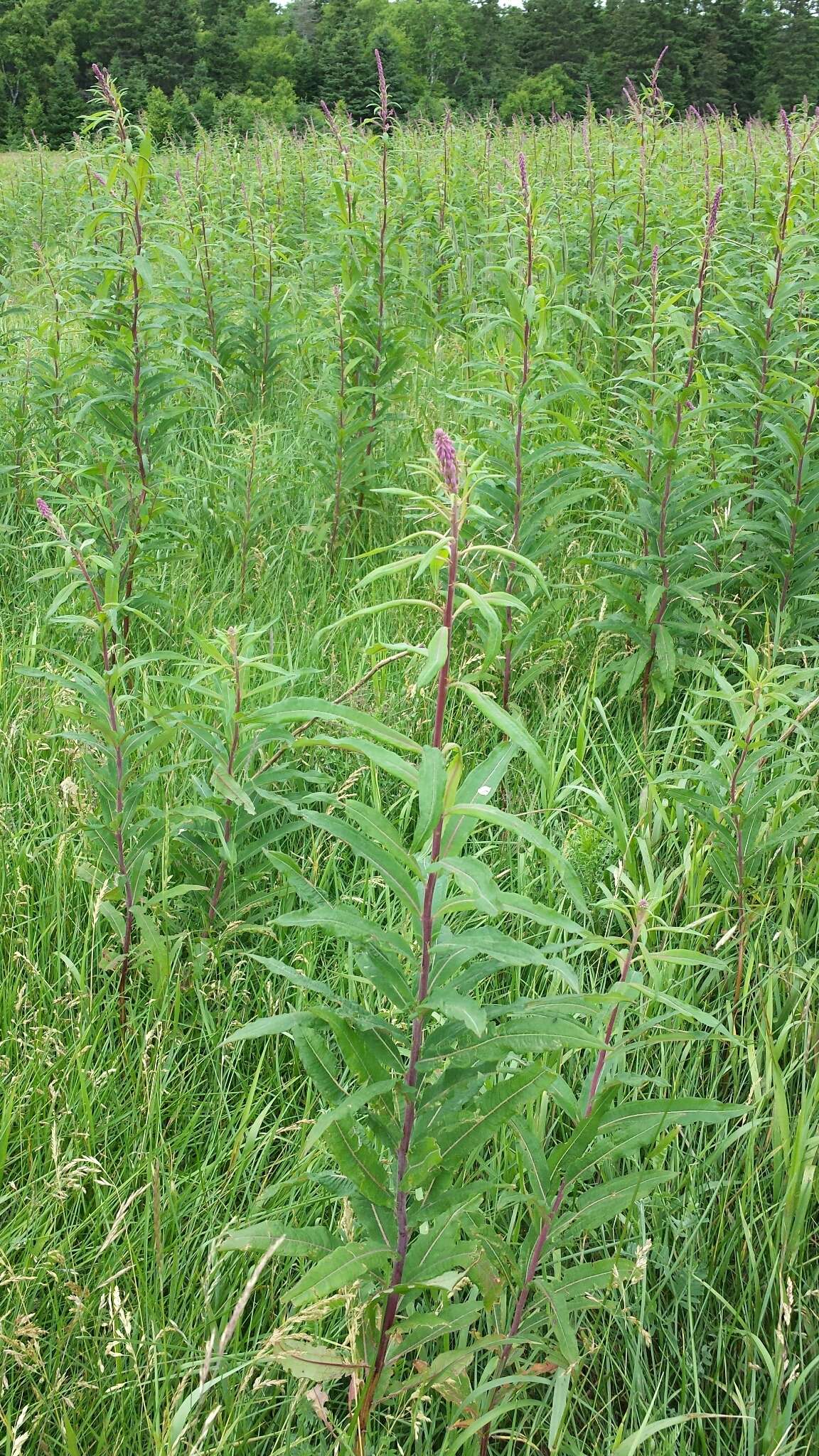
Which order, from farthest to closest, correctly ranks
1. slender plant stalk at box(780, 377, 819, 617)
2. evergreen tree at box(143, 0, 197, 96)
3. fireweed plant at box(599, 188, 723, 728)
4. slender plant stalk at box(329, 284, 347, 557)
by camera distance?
evergreen tree at box(143, 0, 197, 96) → slender plant stalk at box(329, 284, 347, 557) → slender plant stalk at box(780, 377, 819, 617) → fireweed plant at box(599, 188, 723, 728)

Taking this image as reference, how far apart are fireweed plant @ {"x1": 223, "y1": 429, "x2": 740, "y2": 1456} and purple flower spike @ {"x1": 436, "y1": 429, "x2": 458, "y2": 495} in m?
0.03

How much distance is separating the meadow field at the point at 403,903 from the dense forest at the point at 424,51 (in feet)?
93.9

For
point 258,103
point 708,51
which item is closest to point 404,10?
point 708,51

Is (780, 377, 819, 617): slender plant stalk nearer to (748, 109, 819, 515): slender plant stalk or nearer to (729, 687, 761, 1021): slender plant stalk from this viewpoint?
(748, 109, 819, 515): slender plant stalk

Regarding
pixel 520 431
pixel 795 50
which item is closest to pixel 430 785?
pixel 520 431

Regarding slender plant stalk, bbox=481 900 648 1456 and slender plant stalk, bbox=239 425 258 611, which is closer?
slender plant stalk, bbox=481 900 648 1456

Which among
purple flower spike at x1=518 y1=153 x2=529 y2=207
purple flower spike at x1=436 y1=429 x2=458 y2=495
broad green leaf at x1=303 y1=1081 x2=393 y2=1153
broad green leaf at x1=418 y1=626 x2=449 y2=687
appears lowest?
broad green leaf at x1=303 y1=1081 x2=393 y2=1153

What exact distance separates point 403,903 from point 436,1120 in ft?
1.01

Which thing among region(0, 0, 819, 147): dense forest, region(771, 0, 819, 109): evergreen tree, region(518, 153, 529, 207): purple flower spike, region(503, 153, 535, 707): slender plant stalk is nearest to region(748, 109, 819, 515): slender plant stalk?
region(503, 153, 535, 707): slender plant stalk

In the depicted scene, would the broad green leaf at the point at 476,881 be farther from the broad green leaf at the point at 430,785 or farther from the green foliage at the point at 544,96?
the green foliage at the point at 544,96

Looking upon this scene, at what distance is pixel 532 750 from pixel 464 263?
538 cm

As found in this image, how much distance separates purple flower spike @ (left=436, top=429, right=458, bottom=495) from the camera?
3.94ft

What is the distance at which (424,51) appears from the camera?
143 feet

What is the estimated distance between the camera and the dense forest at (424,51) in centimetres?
3262
